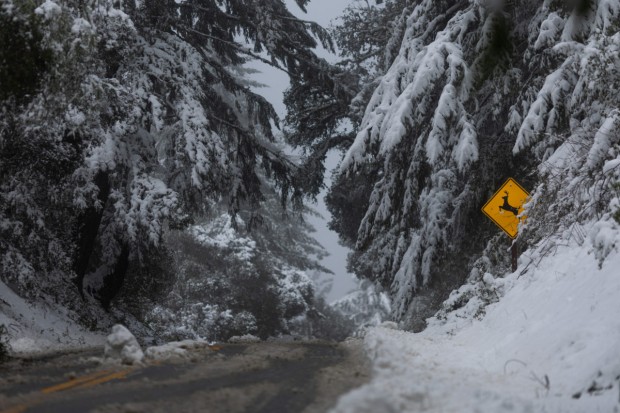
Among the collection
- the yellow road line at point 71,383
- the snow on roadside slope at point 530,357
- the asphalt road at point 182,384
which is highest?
the yellow road line at point 71,383

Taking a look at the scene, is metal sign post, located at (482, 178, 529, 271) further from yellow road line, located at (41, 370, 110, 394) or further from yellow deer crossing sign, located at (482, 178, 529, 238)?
yellow road line, located at (41, 370, 110, 394)

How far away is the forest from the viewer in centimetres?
1002

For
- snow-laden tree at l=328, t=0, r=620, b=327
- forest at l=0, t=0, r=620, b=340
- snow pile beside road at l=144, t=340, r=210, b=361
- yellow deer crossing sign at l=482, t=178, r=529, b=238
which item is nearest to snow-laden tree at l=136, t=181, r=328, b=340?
forest at l=0, t=0, r=620, b=340

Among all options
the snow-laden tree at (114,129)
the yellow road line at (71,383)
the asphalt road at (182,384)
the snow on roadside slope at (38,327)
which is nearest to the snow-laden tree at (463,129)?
Result: the snow-laden tree at (114,129)

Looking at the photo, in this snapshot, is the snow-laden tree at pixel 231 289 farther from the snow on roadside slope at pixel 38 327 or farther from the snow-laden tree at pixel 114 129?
the snow on roadside slope at pixel 38 327

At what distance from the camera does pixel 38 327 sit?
14.2 metres

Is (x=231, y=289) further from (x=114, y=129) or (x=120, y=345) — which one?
(x=120, y=345)

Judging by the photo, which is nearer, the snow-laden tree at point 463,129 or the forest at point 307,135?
the forest at point 307,135

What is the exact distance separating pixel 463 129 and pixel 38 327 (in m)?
9.00

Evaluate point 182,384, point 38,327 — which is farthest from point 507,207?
point 38,327

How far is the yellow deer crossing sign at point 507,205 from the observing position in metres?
13.5

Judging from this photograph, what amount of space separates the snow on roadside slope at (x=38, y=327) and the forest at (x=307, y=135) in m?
0.40

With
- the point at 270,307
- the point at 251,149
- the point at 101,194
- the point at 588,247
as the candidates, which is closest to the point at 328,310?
the point at 270,307

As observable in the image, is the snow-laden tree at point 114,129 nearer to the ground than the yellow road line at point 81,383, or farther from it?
farther from it
